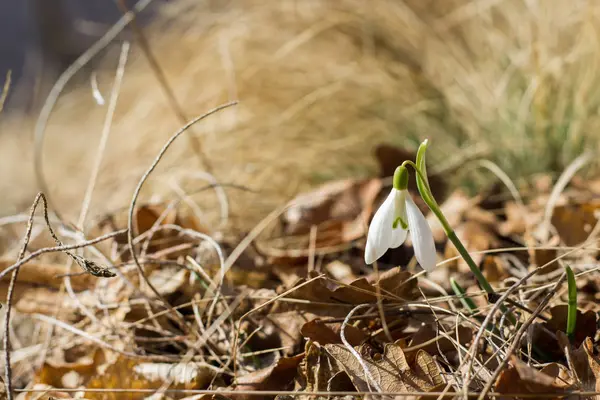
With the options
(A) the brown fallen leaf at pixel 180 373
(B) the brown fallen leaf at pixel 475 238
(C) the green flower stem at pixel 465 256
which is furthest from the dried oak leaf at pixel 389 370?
(B) the brown fallen leaf at pixel 475 238

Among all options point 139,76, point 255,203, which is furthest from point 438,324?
point 139,76

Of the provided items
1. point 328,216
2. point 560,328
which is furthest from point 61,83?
point 560,328

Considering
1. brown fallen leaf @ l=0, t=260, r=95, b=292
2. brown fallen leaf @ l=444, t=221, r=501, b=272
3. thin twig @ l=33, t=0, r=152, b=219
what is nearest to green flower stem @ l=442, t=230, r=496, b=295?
brown fallen leaf @ l=444, t=221, r=501, b=272

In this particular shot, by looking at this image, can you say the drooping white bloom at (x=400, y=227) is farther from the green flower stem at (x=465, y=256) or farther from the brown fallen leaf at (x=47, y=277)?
the brown fallen leaf at (x=47, y=277)

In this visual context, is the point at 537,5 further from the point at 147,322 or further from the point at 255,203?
the point at 147,322

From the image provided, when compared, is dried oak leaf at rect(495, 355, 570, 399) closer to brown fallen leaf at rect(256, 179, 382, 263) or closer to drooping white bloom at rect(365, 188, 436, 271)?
drooping white bloom at rect(365, 188, 436, 271)

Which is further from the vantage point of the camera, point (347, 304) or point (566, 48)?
point (566, 48)
